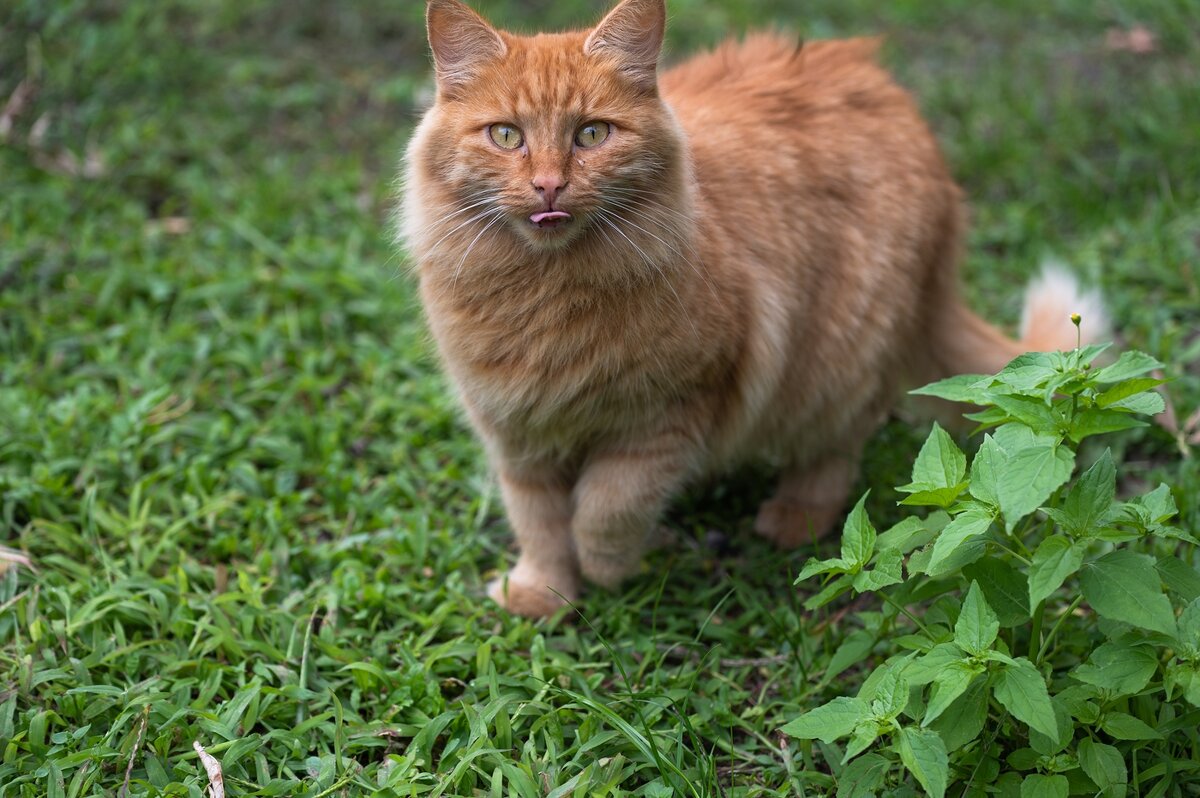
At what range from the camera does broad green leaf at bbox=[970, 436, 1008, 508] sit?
2195mm

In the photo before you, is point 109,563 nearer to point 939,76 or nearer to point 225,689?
point 225,689

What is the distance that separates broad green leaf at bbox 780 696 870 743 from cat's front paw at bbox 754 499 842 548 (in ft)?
3.84

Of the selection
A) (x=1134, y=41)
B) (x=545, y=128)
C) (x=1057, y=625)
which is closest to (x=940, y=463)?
(x=1057, y=625)

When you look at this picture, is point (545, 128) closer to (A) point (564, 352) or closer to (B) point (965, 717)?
(A) point (564, 352)

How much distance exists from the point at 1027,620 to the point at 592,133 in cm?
147

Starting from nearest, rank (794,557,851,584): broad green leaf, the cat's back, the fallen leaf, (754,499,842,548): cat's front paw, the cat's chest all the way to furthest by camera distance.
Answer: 1. (794,557,851,584): broad green leaf
2. the cat's chest
3. the cat's back
4. (754,499,842,548): cat's front paw
5. the fallen leaf

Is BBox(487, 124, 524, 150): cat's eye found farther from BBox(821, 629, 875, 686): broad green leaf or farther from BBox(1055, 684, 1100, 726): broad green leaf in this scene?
BBox(1055, 684, 1100, 726): broad green leaf

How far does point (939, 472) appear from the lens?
2330 mm

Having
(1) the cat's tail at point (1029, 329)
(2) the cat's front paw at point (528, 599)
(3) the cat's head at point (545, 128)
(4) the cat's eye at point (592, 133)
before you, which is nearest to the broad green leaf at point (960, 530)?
(3) the cat's head at point (545, 128)

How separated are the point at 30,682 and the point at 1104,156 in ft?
15.5

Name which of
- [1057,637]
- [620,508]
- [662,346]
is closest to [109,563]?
[620,508]

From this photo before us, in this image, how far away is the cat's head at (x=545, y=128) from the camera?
2529 mm

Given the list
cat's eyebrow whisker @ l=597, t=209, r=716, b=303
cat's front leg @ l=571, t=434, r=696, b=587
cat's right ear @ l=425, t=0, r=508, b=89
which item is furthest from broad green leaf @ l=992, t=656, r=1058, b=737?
cat's right ear @ l=425, t=0, r=508, b=89

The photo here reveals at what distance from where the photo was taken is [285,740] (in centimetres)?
266
